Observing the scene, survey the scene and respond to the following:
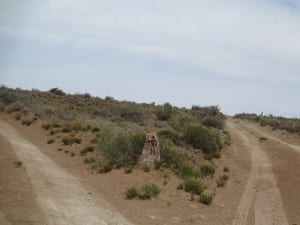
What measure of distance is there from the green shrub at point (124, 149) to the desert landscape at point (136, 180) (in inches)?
1.8

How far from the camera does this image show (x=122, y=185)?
16.8 m

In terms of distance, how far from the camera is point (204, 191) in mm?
16922

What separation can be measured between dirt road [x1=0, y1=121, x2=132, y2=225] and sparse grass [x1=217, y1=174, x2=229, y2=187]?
5804 millimetres

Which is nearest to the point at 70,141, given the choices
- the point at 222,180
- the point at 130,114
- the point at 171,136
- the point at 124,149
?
the point at 171,136

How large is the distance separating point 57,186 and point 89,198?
4.88 ft

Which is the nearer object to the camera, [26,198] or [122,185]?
[26,198]

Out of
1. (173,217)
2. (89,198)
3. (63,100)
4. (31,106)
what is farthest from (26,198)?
(63,100)

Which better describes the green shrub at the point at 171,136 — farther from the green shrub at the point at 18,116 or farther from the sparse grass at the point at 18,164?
the green shrub at the point at 18,116

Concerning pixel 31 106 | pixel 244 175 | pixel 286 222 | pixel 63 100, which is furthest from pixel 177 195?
pixel 63 100

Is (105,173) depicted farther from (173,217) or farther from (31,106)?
(31,106)

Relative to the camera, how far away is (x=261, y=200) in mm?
16359

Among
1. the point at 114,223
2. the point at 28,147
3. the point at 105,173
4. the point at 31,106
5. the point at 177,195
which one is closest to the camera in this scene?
the point at 114,223

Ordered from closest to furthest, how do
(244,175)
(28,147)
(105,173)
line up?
(105,173) < (244,175) < (28,147)

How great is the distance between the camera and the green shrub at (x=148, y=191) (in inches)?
596
